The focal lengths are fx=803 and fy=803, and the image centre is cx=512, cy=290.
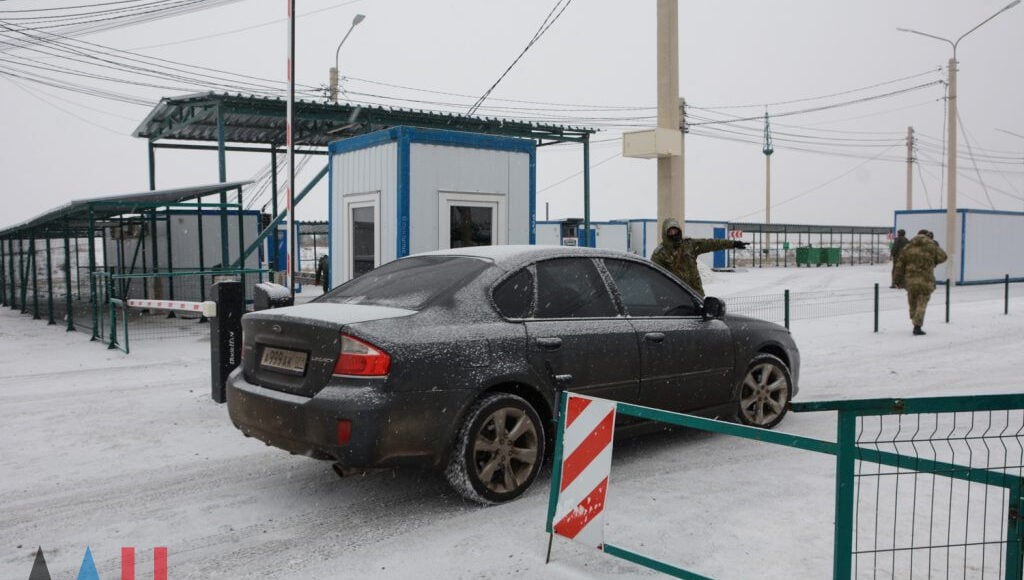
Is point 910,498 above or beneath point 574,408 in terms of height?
beneath

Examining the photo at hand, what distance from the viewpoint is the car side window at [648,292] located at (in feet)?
19.1

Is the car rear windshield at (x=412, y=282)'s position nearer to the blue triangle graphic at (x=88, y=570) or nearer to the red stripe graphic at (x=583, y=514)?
the red stripe graphic at (x=583, y=514)

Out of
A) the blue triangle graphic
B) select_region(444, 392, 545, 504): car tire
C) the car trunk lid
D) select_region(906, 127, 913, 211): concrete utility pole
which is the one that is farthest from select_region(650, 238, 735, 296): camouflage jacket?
select_region(906, 127, 913, 211): concrete utility pole

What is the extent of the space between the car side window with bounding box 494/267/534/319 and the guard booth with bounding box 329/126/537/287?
551 centimetres

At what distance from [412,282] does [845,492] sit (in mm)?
3022

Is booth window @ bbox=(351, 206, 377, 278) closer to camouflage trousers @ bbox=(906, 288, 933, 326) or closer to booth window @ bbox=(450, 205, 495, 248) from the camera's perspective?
booth window @ bbox=(450, 205, 495, 248)

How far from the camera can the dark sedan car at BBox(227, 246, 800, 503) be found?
4.38 m

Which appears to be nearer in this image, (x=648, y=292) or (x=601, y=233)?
(x=648, y=292)

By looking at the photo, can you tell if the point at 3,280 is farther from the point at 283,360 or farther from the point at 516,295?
the point at 516,295

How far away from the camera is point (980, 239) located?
2944cm

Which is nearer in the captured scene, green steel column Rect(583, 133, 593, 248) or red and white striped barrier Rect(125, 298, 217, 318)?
red and white striped barrier Rect(125, 298, 217, 318)

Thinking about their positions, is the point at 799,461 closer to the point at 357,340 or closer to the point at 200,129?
the point at 357,340

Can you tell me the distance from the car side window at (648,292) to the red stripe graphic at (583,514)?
6.59ft

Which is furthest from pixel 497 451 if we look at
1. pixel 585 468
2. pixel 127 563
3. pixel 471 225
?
pixel 471 225
